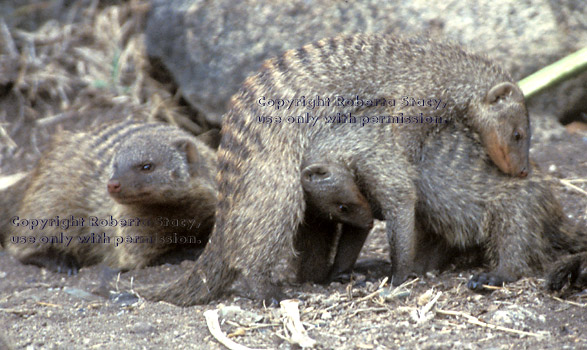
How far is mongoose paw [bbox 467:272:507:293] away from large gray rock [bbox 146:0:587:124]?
201cm

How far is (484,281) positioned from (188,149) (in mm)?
1902

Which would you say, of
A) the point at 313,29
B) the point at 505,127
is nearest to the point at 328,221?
the point at 505,127

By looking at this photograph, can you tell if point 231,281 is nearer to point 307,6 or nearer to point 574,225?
point 574,225

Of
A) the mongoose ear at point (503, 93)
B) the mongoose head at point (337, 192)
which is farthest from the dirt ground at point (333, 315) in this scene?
the mongoose ear at point (503, 93)

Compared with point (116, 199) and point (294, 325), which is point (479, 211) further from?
point (116, 199)

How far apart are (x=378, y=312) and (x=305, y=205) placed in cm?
63

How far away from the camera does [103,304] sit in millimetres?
3135

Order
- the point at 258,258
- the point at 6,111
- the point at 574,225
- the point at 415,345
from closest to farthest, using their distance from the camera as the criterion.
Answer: the point at 415,345
the point at 258,258
the point at 574,225
the point at 6,111

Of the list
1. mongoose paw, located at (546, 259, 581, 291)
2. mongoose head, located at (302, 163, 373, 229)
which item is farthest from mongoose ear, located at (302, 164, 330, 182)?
mongoose paw, located at (546, 259, 581, 291)

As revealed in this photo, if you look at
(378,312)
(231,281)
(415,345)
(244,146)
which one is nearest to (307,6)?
(244,146)

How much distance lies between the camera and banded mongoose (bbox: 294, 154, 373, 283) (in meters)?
3.12

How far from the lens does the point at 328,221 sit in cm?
334

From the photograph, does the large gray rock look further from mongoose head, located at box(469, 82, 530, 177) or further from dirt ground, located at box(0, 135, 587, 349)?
dirt ground, located at box(0, 135, 587, 349)

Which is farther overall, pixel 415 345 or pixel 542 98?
pixel 542 98
